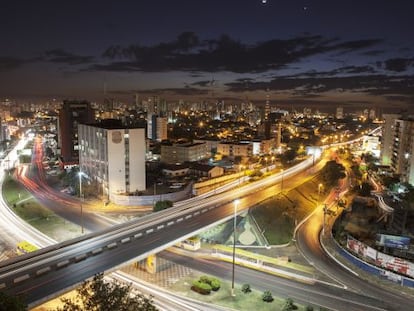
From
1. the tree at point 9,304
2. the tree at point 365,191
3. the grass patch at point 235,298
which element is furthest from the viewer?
the tree at point 365,191

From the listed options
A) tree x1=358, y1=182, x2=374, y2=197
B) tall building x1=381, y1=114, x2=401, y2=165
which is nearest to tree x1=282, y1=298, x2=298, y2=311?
tree x1=358, y1=182, x2=374, y2=197

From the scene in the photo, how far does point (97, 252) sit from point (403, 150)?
56.4 m

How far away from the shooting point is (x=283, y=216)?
4106 cm

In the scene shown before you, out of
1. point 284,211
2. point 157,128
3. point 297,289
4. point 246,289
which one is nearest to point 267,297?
point 246,289

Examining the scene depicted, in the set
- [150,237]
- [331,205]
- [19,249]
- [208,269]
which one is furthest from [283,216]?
[19,249]

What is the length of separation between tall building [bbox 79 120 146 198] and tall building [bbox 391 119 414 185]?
4092 centimetres

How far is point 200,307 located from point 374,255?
1563 cm

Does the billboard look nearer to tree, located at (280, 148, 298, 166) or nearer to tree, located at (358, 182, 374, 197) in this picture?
tree, located at (358, 182, 374, 197)

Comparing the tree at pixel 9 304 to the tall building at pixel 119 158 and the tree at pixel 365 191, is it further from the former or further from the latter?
the tree at pixel 365 191

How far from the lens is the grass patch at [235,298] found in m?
23.4

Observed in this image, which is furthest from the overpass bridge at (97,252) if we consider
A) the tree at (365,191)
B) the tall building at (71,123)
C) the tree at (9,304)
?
the tall building at (71,123)

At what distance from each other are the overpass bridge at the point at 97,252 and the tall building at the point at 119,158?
13849mm

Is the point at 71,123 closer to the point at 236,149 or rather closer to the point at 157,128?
the point at 236,149

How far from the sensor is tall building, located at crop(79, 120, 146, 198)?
1860 inches
